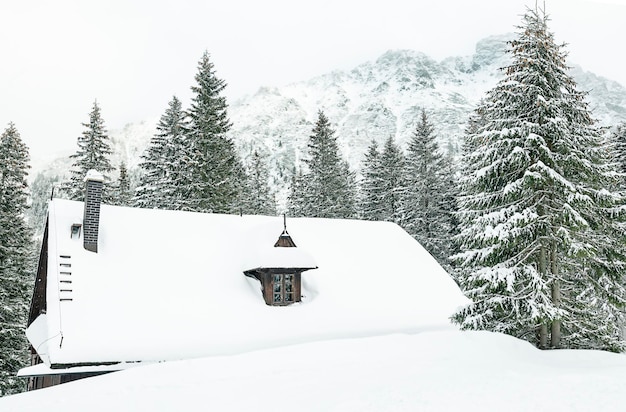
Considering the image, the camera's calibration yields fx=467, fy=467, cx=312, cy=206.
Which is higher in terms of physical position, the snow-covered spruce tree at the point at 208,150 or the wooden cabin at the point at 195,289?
the snow-covered spruce tree at the point at 208,150

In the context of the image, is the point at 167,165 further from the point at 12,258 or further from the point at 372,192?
the point at 372,192

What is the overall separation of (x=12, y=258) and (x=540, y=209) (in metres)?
23.7

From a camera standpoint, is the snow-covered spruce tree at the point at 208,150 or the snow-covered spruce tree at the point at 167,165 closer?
the snow-covered spruce tree at the point at 208,150

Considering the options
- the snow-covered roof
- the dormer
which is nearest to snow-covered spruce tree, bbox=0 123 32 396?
the snow-covered roof

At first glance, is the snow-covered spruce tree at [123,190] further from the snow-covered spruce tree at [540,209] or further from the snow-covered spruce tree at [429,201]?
the snow-covered spruce tree at [540,209]

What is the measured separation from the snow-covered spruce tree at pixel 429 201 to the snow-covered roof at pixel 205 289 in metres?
11.9

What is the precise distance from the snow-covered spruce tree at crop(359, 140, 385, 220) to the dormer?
21.5 metres

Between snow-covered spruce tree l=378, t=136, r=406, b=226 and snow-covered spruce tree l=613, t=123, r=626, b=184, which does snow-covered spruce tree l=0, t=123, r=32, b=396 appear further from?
snow-covered spruce tree l=613, t=123, r=626, b=184

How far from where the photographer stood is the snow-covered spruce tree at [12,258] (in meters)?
22.4

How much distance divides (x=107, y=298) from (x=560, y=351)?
41.2 ft

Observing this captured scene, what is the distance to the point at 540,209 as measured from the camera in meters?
13.0

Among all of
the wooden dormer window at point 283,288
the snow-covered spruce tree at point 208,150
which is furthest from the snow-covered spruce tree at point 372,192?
the wooden dormer window at point 283,288

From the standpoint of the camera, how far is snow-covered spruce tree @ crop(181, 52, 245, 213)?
29.0 meters

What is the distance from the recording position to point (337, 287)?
58.3ft
